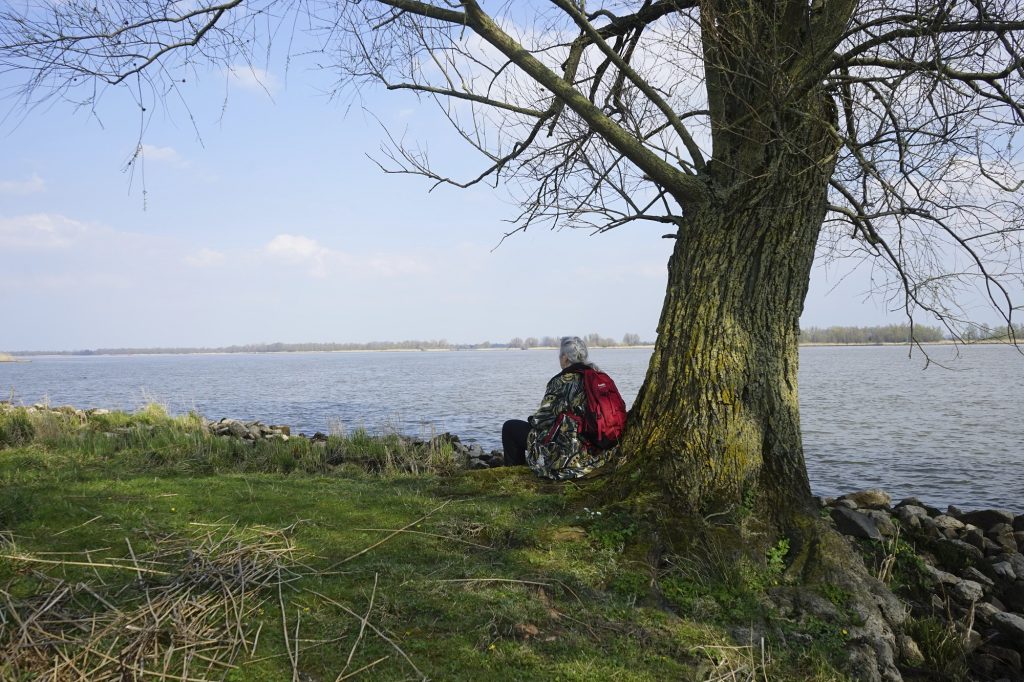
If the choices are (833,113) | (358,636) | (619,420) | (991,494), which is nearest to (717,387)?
(619,420)

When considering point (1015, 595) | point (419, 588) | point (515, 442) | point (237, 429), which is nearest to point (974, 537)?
point (1015, 595)

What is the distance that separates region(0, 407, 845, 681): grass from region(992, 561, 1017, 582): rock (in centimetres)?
280

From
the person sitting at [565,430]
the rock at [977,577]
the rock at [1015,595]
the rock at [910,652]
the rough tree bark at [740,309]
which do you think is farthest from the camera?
the person sitting at [565,430]

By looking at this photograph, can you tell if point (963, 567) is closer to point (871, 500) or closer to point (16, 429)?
point (871, 500)

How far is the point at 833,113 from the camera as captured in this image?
257 inches

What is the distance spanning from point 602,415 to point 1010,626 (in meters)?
3.61

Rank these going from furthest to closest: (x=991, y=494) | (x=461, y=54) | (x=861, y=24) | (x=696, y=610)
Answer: (x=991, y=494)
(x=461, y=54)
(x=861, y=24)
(x=696, y=610)

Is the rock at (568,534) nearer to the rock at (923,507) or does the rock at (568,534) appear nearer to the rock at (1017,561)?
the rock at (1017,561)

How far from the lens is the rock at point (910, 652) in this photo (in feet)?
15.7

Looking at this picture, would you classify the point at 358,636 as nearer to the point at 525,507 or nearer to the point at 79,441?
the point at 525,507

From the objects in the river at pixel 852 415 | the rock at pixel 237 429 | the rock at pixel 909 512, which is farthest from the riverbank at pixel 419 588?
the rock at pixel 237 429

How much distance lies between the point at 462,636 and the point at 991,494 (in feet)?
34.8

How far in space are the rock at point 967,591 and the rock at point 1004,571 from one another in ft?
2.03

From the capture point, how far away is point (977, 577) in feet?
20.8
